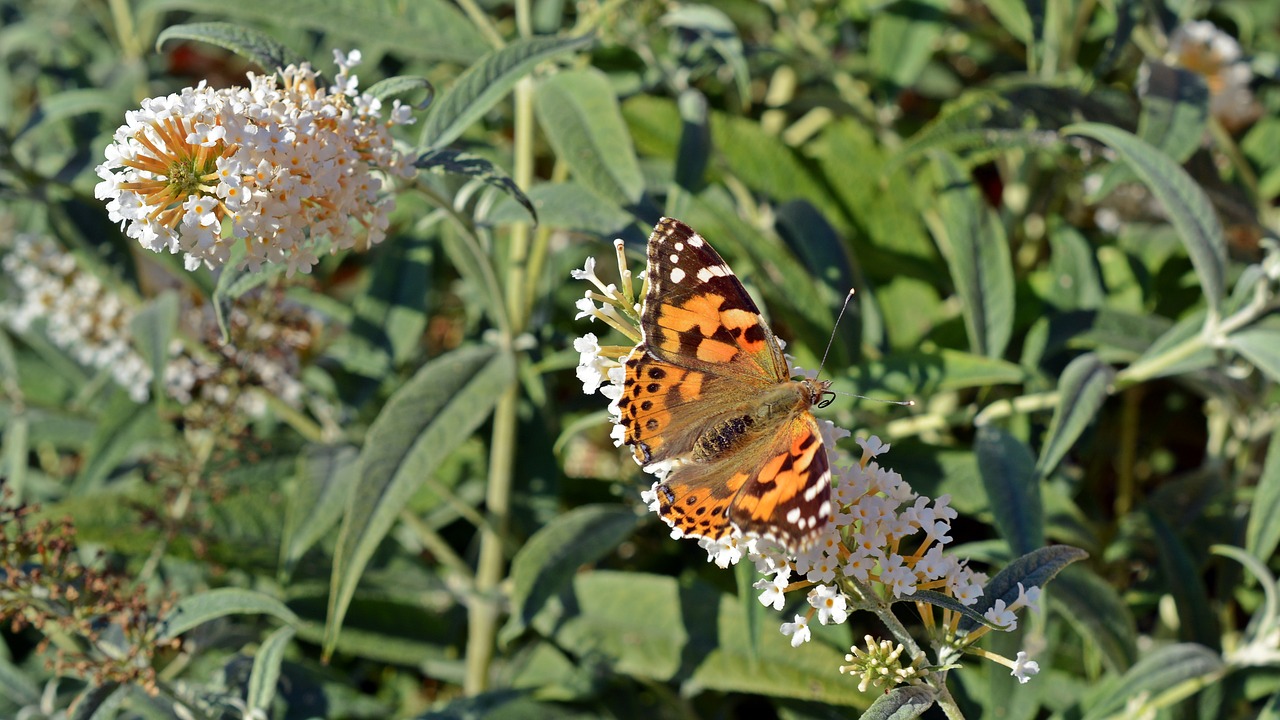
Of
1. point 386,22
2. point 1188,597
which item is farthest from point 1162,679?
point 386,22

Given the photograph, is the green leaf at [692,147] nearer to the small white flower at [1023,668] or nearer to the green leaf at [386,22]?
the green leaf at [386,22]

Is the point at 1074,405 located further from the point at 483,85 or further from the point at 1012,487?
the point at 483,85

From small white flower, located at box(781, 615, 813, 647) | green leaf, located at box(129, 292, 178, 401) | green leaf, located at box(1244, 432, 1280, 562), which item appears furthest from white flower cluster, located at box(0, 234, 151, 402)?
green leaf, located at box(1244, 432, 1280, 562)

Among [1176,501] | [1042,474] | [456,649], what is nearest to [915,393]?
[1042,474]

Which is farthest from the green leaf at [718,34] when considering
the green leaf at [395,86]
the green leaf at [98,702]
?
the green leaf at [98,702]

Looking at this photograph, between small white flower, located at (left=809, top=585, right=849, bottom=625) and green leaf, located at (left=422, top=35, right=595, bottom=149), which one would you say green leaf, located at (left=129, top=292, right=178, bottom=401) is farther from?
small white flower, located at (left=809, top=585, right=849, bottom=625)

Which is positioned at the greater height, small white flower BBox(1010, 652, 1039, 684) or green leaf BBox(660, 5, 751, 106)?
green leaf BBox(660, 5, 751, 106)

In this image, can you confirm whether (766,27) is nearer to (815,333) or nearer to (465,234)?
(815,333)
